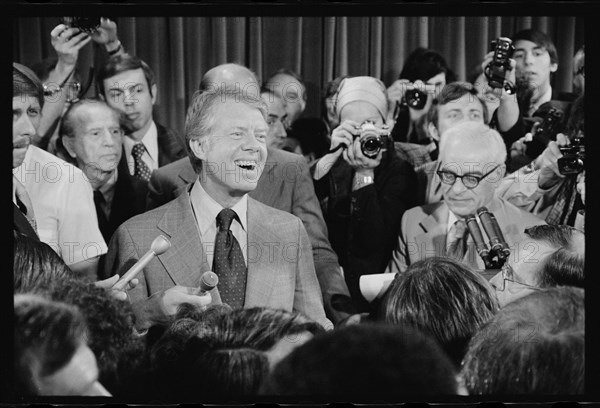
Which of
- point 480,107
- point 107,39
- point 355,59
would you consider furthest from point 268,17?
point 480,107

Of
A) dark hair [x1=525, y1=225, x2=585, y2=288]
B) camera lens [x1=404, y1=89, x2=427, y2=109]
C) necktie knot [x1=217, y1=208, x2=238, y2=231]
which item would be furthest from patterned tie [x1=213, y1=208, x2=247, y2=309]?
dark hair [x1=525, y1=225, x2=585, y2=288]

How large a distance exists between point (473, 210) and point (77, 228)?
1440 mm

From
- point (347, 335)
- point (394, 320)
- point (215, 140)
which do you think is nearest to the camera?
point (347, 335)

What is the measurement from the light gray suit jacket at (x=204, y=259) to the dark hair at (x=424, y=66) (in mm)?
673

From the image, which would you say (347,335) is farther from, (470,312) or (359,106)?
(359,106)

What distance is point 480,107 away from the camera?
12.3ft

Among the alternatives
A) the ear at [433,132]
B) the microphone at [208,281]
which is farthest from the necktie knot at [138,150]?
the ear at [433,132]

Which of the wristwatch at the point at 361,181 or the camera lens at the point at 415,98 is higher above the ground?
the camera lens at the point at 415,98

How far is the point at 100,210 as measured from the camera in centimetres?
371

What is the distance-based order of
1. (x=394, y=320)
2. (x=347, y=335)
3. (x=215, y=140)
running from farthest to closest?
1. (x=215, y=140)
2. (x=394, y=320)
3. (x=347, y=335)

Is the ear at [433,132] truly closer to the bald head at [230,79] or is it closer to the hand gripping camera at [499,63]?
the hand gripping camera at [499,63]

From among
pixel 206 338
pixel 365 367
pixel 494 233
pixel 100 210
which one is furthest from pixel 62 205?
pixel 365 367

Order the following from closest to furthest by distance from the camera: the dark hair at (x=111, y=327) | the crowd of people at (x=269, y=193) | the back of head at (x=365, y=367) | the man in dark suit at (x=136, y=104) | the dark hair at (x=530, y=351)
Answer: the back of head at (x=365, y=367), the dark hair at (x=530, y=351), the dark hair at (x=111, y=327), the crowd of people at (x=269, y=193), the man in dark suit at (x=136, y=104)

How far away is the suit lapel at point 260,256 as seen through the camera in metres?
3.66
